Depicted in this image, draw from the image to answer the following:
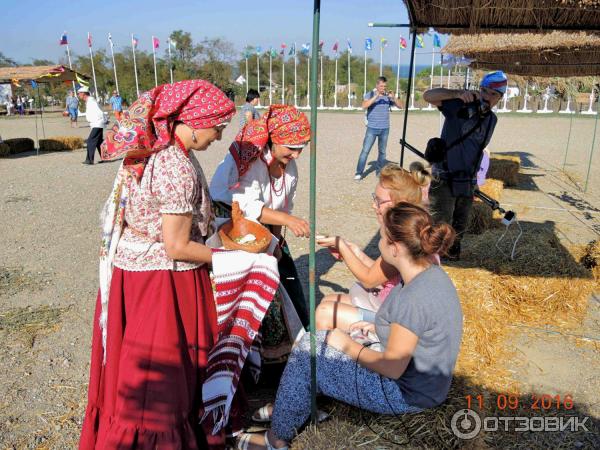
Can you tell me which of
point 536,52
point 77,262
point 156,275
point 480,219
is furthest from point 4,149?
point 156,275

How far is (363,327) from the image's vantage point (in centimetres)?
272

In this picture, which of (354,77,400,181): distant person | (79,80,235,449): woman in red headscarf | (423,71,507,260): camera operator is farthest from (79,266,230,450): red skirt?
(354,77,400,181): distant person

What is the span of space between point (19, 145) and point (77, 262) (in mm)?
10949

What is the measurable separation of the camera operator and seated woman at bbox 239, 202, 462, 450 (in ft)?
8.41

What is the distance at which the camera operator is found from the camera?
4.46m

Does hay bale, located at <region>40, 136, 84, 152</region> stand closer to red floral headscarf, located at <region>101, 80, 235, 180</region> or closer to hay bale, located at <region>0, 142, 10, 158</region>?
hay bale, located at <region>0, 142, 10, 158</region>

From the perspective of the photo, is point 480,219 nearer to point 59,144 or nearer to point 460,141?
point 460,141

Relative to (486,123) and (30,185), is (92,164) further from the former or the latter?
(486,123)

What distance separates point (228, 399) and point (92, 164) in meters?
10.9

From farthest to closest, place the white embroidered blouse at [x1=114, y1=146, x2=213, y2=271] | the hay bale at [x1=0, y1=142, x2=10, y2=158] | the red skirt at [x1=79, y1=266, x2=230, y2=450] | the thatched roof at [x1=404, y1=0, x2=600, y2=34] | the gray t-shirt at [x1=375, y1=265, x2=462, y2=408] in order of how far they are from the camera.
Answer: the hay bale at [x1=0, y1=142, x2=10, y2=158] → the thatched roof at [x1=404, y1=0, x2=600, y2=34] → the red skirt at [x1=79, y1=266, x2=230, y2=450] → the white embroidered blouse at [x1=114, y1=146, x2=213, y2=271] → the gray t-shirt at [x1=375, y1=265, x2=462, y2=408]

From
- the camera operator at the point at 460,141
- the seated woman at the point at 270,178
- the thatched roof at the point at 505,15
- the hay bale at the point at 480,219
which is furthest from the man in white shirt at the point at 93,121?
the seated woman at the point at 270,178

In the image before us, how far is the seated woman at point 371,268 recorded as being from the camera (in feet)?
8.89

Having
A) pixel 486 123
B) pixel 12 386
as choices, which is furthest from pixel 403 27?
pixel 12 386

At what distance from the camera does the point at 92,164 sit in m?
12.0
